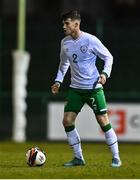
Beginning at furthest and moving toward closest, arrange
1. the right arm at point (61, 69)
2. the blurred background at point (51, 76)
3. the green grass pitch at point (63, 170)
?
the blurred background at point (51, 76), the right arm at point (61, 69), the green grass pitch at point (63, 170)

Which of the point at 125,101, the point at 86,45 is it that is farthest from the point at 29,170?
the point at 125,101

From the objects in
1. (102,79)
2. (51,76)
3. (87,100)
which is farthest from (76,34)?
(51,76)

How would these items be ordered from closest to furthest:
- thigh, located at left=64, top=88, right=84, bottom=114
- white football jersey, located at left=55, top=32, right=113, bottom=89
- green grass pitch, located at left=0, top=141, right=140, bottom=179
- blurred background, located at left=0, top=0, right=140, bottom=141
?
green grass pitch, located at left=0, top=141, right=140, bottom=179, white football jersey, located at left=55, top=32, right=113, bottom=89, thigh, located at left=64, top=88, right=84, bottom=114, blurred background, located at left=0, top=0, right=140, bottom=141

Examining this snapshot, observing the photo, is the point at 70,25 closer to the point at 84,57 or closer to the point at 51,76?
the point at 84,57

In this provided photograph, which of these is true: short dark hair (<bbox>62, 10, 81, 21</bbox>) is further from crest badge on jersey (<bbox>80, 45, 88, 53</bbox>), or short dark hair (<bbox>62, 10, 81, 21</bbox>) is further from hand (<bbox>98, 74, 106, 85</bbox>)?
hand (<bbox>98, 74, 106, 85</bbox>)

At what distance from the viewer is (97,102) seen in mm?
14641

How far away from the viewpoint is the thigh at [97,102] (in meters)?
14.6

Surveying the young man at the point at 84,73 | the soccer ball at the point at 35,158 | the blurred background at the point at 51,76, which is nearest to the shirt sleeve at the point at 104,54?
the young man at the point at 84,73

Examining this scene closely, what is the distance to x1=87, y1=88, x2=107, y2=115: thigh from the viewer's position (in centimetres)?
1462

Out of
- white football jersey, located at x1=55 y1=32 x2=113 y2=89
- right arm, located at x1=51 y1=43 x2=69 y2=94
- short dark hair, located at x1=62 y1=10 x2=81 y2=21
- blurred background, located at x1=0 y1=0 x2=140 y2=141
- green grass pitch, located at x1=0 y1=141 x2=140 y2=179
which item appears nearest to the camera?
green grass pitch, located at x1=0 y1=141 x2=140 y2=179

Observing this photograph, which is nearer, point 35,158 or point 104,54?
point 104,54

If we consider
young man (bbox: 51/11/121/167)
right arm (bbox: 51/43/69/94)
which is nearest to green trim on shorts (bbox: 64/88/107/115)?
young man (bbox: 51/11/121/167)

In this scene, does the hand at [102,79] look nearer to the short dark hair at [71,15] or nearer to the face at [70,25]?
the face at [70,25]

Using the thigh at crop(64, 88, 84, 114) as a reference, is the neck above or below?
above
